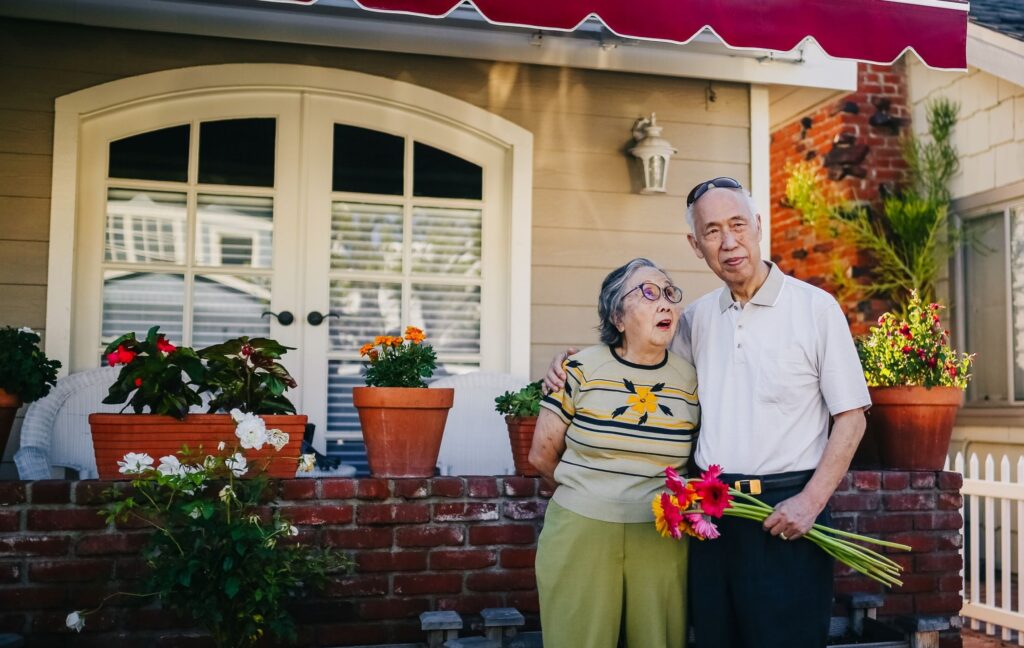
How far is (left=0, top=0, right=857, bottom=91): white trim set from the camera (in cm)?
410

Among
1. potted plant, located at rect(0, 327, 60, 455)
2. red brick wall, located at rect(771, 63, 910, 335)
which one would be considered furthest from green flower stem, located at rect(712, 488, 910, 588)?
red brick wall, located at rect(771, 63, 910, 335)

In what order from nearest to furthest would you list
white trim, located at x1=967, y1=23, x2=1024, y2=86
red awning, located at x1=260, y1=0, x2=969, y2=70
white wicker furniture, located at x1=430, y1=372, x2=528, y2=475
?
1. red awning, located at x1=260, y1=0, x2=969, y2=70
2. white wicker furniture, located at x1=430, y1=372, x2=528, y2=475
3. white trim, located at x1=967, y1=23, x2=1024, y2=86

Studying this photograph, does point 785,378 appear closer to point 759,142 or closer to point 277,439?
point 277,439

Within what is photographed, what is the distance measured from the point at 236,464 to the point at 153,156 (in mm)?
2189

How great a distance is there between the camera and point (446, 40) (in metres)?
4.43

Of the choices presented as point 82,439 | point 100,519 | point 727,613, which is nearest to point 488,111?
point 82,439

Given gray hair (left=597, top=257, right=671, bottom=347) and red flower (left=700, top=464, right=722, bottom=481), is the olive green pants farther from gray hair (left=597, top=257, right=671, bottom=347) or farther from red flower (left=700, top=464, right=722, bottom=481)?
gray hair (left=597, top=257, right=671, bottom=347)

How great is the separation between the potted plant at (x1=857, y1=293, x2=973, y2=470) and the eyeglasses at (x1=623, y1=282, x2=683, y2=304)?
1.52m

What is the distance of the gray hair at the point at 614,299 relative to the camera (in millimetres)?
2380

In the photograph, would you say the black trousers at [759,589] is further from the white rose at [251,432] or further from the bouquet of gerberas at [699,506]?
the white rose at [251,432]

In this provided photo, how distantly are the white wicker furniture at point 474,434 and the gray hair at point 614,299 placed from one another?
1877 mm

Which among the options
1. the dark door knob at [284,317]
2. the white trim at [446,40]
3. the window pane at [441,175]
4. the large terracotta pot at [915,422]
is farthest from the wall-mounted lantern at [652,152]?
the dark door knob at [284,317]

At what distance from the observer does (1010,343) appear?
621 cm

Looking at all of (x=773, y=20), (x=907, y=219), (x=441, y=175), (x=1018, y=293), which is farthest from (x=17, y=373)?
(x=1018, y=293)
